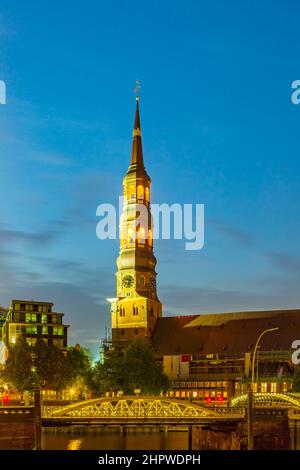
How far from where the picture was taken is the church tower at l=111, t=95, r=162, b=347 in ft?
609

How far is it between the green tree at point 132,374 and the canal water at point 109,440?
20.5 m

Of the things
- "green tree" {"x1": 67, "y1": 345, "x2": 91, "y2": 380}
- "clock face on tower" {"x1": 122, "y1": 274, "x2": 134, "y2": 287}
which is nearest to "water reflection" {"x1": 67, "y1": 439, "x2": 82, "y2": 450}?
"green tree" {"x1": 67, "y1": 345, "x2": 91, "y2": 380}

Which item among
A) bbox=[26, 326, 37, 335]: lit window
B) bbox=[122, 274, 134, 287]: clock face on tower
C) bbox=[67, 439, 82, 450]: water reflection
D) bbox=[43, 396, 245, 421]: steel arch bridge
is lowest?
bbox=[67, 439, 82, 450]: water reflection

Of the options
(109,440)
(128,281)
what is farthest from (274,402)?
(128,281)

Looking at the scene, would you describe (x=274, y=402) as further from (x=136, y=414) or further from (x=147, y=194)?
(x=147, y=194)

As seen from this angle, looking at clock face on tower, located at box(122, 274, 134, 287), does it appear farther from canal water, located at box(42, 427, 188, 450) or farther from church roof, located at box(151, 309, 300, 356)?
canal water, located at box(42, 427, 188, 450)

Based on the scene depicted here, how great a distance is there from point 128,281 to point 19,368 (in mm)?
40843

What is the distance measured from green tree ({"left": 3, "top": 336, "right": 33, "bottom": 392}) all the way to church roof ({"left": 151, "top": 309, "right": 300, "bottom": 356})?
40.3 m

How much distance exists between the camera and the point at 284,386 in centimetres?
16562

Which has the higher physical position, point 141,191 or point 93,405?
point 141,191
